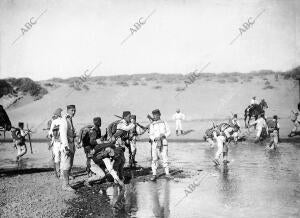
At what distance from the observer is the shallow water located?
24.1ft

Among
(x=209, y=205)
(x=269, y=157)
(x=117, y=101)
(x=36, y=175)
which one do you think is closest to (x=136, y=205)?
(x=209, y=205)

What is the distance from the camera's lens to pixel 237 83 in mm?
59375

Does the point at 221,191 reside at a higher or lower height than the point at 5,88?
lower

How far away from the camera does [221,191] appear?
9.02m

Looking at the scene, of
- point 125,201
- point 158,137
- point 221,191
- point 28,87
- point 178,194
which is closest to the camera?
Result: point 125,201

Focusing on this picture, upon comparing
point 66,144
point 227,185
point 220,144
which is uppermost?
point 66,144

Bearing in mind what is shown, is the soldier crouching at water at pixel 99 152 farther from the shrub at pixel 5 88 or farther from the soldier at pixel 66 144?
the shrub at pixel 5 88

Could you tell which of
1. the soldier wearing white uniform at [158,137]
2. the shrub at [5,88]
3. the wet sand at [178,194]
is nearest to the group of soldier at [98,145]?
the soldier wearing white uniform at [158,137]

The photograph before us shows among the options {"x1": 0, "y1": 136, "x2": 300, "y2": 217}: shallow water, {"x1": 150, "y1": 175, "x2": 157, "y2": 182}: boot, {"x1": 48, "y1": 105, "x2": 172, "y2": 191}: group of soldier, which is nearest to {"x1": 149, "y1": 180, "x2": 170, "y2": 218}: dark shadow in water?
{"x1": 0, "y1": 136, "x2": 300, "y2": 217}: shallow water

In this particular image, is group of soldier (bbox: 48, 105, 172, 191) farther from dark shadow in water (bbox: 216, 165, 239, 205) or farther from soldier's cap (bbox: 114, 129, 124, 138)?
dark shadow in water (bbox: 216, 165, 239, 205)

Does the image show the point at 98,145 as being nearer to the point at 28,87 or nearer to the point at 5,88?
the point at 5,88

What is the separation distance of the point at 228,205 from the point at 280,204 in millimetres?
971

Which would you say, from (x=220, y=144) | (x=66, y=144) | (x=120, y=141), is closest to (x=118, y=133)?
(x=120, y=141)

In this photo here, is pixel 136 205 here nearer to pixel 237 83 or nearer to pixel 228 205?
pixel 228 205
